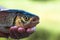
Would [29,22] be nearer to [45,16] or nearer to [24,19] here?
[24,19]

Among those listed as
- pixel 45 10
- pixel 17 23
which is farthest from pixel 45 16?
pixel 17 23

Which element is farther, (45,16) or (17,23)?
(45,16)

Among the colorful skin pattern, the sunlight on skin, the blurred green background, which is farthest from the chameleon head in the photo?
the sunlight on skin

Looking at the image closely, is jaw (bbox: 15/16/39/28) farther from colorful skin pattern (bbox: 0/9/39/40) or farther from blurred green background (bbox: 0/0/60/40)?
blurred green background (bbox: 0/0/60/40)

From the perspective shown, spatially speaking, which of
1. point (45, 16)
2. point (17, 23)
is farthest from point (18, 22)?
point (45, 16)

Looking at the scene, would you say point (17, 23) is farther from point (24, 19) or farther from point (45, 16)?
point (45, 16)

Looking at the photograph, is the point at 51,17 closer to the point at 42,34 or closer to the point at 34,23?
the point at 42,34
